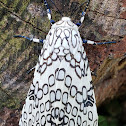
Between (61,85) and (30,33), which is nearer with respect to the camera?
(61,85)

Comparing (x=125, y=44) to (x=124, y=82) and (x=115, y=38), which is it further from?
(x=124, y=82)

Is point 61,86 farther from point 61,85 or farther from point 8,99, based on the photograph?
point 8,99

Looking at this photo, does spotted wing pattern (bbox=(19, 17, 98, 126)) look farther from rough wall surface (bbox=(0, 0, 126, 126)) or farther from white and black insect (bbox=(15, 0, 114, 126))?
rough wall surface (bbox=(0, 0, 126, 126))

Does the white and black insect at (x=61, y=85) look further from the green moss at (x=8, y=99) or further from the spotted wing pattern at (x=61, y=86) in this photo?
the green moss at (x=8, y=99)

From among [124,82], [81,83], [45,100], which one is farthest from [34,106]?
[124,82]

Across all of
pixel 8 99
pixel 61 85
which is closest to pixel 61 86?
pixel 61 85

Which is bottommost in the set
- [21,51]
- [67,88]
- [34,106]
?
[34,106]

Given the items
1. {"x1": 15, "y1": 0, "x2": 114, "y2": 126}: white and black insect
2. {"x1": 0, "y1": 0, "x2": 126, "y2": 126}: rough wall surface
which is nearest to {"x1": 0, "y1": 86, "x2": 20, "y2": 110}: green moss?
{"x1": 0, "y1": 0, "x2": 126, "y2": 126}: rough wall surface
